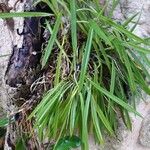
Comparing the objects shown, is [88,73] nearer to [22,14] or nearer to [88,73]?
[88,73]

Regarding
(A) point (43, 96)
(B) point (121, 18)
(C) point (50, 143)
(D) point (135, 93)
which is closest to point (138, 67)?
(D) point (135, 93)

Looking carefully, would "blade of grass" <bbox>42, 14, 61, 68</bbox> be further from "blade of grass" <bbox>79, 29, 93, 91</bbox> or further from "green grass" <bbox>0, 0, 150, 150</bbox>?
"blade of grass" <bbox>79, 29, 93, 91</bbox>

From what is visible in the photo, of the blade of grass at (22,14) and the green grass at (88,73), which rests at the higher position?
the blade of grass at (22,14)

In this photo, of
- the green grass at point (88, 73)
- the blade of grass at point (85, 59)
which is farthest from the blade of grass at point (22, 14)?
the blade of grass at point (85, 59)

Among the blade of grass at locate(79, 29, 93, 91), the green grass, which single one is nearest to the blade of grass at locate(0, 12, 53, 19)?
the green grass

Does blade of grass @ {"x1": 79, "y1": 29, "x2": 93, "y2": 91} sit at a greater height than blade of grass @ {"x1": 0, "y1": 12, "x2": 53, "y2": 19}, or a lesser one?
lesser

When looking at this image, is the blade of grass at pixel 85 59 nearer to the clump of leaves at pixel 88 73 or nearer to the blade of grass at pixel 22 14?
the clump of leaves at pixel 88 73

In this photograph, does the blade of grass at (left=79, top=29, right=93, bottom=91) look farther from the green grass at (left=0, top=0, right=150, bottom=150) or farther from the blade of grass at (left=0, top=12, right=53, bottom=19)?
the blade of grass at (left=0, top=12, right=53, bottom=19)

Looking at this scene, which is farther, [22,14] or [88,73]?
[88,73]

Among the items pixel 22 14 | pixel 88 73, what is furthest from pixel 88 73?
pixel 22 14
